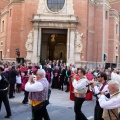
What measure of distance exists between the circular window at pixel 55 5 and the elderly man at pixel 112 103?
30.2m

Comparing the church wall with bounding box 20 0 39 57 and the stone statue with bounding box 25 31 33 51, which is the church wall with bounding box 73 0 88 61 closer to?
the church wall with bounding box 20 0 39 57

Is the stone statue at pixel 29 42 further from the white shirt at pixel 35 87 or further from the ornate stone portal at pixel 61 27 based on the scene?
the white shirt at pixel 35 87

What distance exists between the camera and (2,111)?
1018 cm

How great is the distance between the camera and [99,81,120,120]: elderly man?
493cm

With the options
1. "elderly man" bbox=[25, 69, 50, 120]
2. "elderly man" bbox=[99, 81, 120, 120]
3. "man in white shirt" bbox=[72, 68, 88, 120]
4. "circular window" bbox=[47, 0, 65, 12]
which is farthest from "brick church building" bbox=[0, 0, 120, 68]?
"elderly man" bbox=[99, 81, 120, 120]

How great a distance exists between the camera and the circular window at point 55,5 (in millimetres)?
34625

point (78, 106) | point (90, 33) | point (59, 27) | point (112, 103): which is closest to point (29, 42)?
point (59, 27)

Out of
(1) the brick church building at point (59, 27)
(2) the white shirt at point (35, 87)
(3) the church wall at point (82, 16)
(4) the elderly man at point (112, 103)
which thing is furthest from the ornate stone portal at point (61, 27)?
(4) the elderly man at point (112, 103)

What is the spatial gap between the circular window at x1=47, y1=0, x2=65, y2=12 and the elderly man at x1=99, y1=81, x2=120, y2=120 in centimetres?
3019

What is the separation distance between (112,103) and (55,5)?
3097 cm

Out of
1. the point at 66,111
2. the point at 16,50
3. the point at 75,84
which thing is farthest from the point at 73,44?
the point at 75,84

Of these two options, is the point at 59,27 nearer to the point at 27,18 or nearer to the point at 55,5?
the point at 55,5

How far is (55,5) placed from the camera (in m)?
34.8

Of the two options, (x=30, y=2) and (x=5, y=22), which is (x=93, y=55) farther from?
(x=5, y=22)
